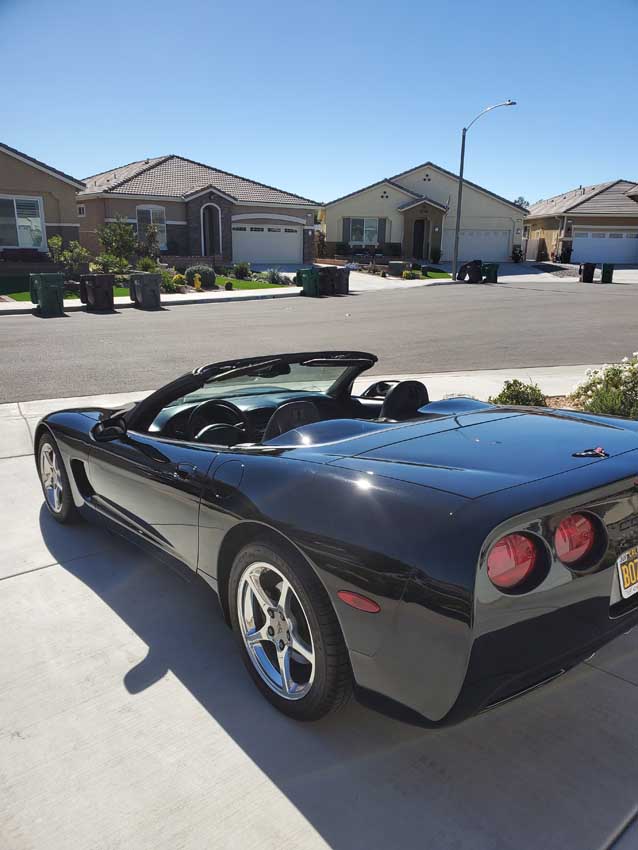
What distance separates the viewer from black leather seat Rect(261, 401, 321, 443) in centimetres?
319

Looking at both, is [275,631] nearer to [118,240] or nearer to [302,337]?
[302,337]

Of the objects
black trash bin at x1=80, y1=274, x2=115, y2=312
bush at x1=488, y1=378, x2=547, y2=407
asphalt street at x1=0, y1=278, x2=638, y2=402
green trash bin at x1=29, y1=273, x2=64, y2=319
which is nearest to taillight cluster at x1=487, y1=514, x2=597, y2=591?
bush at x1=488, y1=378, x2=547, y2=407

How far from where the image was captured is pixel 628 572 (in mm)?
2412

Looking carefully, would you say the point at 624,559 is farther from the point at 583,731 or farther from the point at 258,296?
the point at 258,296

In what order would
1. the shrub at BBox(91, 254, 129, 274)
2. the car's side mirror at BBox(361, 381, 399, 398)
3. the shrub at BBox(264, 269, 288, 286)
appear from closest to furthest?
1. the car's side mirror at BBox(361, 381, 399, 398)
2. the shrub at BBox(91, 254, 129, 274)
3. the shrub at BBox(264, 269, 288, 286)

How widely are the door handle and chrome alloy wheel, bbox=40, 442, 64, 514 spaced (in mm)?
1599

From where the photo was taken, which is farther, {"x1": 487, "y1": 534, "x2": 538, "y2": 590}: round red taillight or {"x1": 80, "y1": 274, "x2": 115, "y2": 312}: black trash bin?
{"x1": 80, "y1": 274, "x2": 115, "y2": 312}: black trash bin

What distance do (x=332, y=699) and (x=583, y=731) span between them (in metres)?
0.97

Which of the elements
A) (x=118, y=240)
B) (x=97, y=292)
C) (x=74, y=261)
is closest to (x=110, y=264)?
(x=118, y=240)

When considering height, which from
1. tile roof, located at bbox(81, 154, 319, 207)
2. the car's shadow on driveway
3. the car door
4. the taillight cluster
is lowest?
the car's shadow on driveway

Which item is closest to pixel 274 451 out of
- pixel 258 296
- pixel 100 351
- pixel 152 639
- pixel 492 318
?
pixel 152 639

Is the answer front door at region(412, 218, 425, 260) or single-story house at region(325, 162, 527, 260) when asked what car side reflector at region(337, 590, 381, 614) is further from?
front door at region(412, 218, 425, 260)

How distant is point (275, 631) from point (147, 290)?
20187 mm

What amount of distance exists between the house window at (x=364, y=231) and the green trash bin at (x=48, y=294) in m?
29.8
